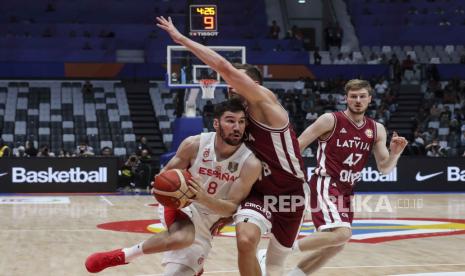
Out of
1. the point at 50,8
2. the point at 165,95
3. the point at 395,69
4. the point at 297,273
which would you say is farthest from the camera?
the point at 50,8

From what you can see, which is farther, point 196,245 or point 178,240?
point 196,245

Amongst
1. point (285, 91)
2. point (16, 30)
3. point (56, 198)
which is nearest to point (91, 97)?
point (16, 30)

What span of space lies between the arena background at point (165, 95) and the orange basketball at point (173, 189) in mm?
4059

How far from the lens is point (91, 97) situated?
27938mm

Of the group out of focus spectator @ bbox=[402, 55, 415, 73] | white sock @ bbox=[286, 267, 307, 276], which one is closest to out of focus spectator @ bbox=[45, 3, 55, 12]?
out of focus spectator @ bbox=[402, 55, 415, 73]

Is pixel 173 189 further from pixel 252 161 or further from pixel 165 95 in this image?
pixel 165 95

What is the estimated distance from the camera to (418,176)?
845 inches

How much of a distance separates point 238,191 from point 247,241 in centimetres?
39

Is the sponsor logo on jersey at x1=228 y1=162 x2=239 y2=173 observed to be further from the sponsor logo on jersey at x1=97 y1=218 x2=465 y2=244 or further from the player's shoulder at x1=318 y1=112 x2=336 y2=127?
the sponsor logo on jersey at x1=97 y1=218 x2=465 y2=244

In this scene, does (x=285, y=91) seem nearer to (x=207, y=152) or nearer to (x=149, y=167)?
(x=149, y=167)

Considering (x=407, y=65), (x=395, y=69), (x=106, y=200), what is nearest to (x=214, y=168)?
(x=106, y=200)

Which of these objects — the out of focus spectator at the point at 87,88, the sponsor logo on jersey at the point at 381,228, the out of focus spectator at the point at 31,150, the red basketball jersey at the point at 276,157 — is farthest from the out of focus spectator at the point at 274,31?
the red basketball jersey at the point at 276,157

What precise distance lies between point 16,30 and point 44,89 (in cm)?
345

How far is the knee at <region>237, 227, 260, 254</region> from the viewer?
18.8 feet
